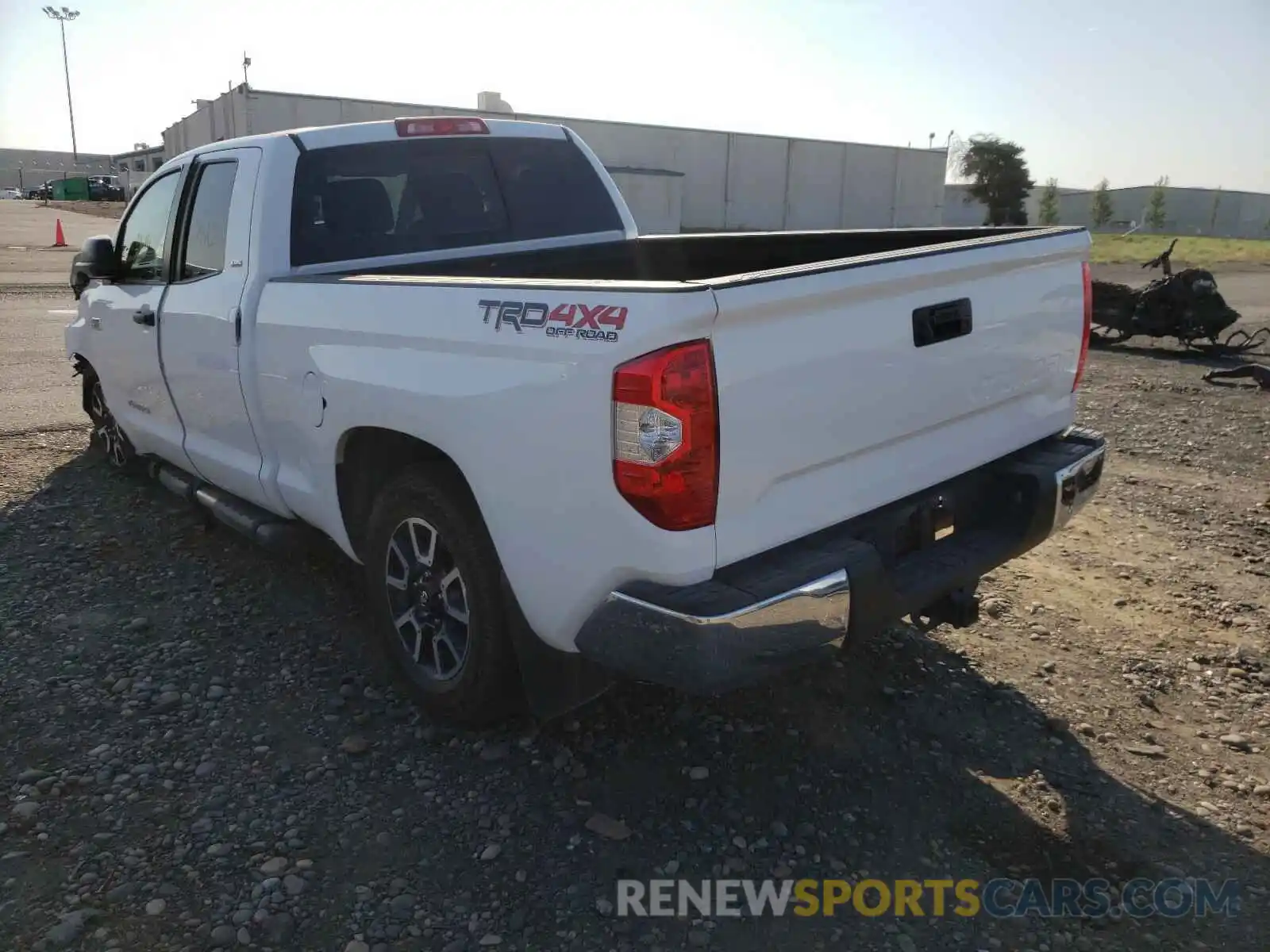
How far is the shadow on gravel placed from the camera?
268 cm

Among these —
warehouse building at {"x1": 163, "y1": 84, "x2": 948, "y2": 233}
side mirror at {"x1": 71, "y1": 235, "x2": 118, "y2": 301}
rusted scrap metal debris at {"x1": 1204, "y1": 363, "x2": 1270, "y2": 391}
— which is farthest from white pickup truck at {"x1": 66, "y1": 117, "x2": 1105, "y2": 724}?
warehouse building at {"x1": 163, "y1": 84, "x2": 948, "y2": 233}

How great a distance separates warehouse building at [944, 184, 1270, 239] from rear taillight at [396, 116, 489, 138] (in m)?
76.2

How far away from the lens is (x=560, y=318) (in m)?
2.67

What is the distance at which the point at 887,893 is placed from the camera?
2783mm

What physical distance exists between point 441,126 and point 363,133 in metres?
0.39

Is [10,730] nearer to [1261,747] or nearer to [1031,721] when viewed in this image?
[1031,721]

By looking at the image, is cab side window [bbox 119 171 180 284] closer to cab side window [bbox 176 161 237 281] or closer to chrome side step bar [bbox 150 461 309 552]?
cab side window [bbox 176 161 237 281]

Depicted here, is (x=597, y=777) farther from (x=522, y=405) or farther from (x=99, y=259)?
(x=99, y=259)

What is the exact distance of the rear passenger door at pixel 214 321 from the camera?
429 cm

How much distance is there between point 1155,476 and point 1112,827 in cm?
419

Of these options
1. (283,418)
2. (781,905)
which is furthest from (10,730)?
(781,905)

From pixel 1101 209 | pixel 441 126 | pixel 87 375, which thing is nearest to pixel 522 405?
pixel 441 126

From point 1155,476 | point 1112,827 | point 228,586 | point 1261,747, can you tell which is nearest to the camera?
point 1112,827

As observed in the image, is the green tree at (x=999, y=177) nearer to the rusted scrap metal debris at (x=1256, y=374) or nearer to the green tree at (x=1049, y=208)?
the green tree at (x=1049, y=208)
